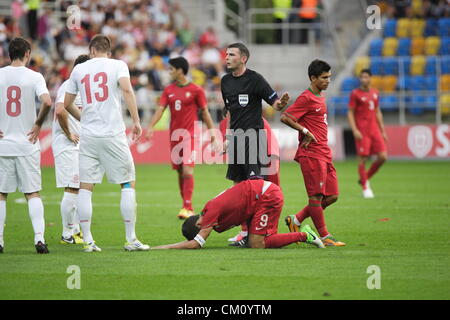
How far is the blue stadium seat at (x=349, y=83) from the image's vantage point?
30.8 m

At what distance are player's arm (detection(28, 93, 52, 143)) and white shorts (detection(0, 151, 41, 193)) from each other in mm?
243

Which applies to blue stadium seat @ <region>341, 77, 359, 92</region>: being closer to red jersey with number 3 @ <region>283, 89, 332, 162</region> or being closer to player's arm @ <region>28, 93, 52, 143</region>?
red jersey with number 3 @ <region>283, 89, 332, 162</region>

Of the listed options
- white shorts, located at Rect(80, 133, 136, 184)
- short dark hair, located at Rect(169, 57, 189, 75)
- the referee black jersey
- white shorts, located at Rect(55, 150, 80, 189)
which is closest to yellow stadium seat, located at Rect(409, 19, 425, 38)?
short dark hair, located at Rect(169, 57, 189, 75)

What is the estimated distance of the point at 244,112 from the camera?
11211mm

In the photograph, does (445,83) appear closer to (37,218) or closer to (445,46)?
(445,46)

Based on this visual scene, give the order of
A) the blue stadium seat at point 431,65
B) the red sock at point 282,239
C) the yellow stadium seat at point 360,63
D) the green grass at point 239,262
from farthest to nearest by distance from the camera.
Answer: the yellow stadium seat at point 360,63, the blue stadium seat at point 431,65, the red sock at point 282,239, the green grass at point 239,262

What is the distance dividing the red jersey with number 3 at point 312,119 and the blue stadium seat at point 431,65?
20509mm

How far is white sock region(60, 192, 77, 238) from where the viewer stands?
11.3 m

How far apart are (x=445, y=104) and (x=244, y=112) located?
19260 millimetres

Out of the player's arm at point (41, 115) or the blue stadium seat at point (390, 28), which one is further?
the blue stadium seat at point (390, 28)

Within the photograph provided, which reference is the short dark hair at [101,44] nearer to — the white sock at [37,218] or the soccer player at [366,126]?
the white sock at [37,218]

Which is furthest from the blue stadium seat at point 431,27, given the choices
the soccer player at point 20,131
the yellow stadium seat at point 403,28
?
the soccer player at point 20,131

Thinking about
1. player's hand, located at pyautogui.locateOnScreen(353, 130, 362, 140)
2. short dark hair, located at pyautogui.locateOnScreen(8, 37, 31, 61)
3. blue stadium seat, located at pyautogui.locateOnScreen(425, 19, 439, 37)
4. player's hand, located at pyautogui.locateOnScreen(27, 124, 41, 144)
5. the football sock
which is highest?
blue stadium seat, located at pyautogui.locateOnScreen(425, 19, 439, 37)

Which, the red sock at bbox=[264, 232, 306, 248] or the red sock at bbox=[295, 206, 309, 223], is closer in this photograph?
the red sock at bbox=[264, 232, 306, 248]
